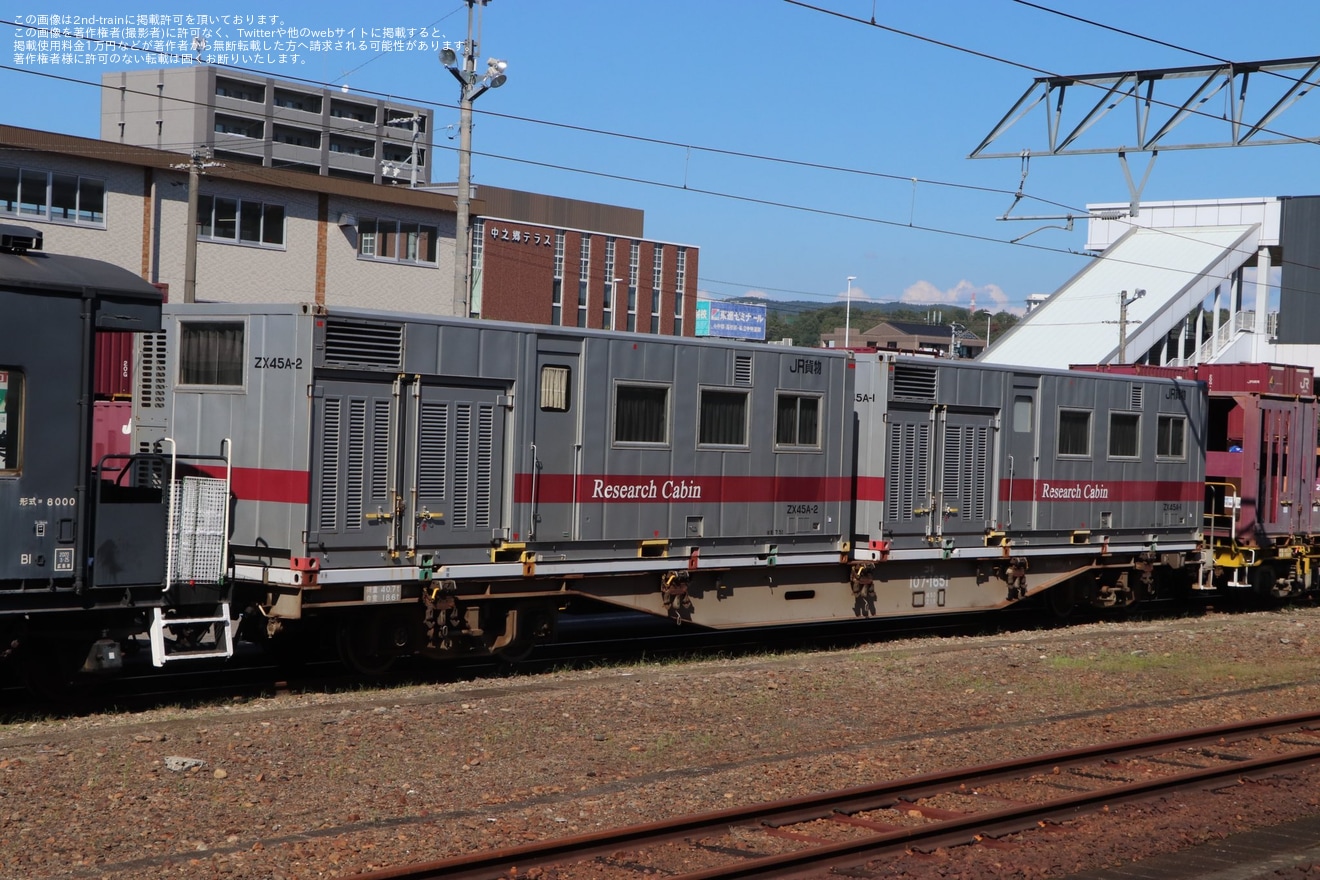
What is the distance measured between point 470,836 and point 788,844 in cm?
196

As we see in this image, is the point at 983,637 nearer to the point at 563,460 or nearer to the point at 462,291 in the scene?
the point at 563,460

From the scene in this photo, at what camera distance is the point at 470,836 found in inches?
328

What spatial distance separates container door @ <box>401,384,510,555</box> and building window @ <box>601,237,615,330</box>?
67.3 m

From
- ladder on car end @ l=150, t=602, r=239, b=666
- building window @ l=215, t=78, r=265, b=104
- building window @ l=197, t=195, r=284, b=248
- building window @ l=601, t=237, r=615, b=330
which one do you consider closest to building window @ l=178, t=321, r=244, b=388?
ladder on car end @ l=150, t=602, r=239, b=666

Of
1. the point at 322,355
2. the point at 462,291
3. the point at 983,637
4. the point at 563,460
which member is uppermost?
the point at 462,291

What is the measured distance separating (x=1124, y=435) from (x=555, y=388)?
10.7 meters

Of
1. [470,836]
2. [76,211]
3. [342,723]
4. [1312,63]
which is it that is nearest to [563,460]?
[342,723]

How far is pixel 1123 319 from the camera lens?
4591 centimetres

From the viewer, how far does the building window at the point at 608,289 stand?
81750mm

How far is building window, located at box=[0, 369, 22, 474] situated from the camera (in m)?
10.7

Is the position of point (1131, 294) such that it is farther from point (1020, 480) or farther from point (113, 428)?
point (113, 428)

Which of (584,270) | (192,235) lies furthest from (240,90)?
(192,235)

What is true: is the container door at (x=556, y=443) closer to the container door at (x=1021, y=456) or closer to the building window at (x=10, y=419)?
the building window at (x=10, y=419)

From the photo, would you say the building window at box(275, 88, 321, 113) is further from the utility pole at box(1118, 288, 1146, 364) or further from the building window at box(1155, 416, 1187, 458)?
the building window at box(1155, 416, 1187, 458)
